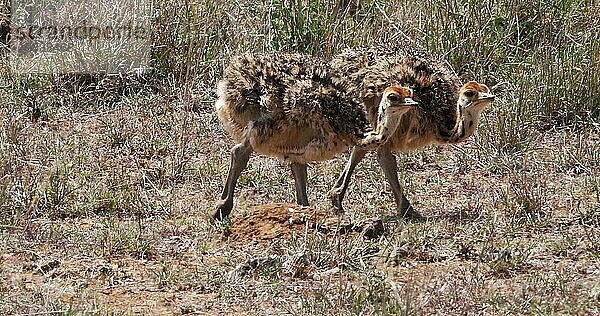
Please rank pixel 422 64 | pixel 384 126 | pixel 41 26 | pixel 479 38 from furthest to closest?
pixel 41 26 → pixel 479 38 → pixel 422 64 → pixel 384 126

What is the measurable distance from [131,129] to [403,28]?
9.09 feet

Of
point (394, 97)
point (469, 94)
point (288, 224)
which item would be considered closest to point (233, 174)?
point (288, 224)

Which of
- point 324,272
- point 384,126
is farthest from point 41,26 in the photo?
point 324,272

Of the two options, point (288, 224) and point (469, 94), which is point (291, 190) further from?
point (469, 94)

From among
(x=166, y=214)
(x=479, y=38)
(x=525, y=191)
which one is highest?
(x=479, y=38)

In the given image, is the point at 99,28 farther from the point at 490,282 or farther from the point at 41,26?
the point at 490,282

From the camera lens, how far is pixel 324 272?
599 cm

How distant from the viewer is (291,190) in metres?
7.93

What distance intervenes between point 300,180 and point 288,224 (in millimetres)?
779

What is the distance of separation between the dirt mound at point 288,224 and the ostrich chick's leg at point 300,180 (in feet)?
1.51

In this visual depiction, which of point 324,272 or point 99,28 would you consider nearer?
point 324,272

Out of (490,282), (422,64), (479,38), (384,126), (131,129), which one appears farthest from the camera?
(479,38)

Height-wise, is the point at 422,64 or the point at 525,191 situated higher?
the point at 422,64

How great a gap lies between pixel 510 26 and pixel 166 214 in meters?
4.12
